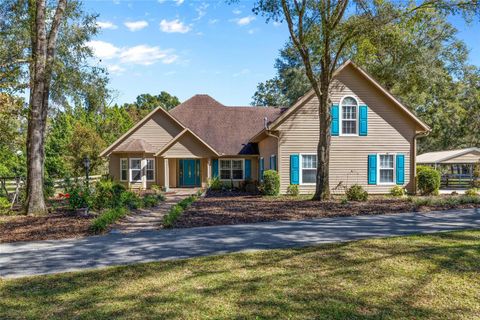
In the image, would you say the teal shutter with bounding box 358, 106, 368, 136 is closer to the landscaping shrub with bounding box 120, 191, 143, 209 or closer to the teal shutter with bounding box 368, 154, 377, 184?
the teal shutter with bounding box 368, 154, 377, 184

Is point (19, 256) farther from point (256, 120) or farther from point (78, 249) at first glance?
point (256, 120)

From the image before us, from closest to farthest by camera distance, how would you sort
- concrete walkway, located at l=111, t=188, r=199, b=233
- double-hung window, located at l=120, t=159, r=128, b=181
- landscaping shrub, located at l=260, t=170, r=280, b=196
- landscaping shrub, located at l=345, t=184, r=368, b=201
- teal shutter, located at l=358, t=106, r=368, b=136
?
concrete walkway, located at l=111, t=188, r=199, b=233, landscaping shrub, located at l=345, t=184, r=368, b=201, landscaping shrub, located at l=260, t=170, r=280, b=196, teal shutter, located at l=358, t=106, r=368, b=136, double-hung window, located at l=120, t=159, r=128, b=181

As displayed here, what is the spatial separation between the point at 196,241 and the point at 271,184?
1084cm

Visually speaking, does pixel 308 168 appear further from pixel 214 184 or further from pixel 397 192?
pixel 214 184

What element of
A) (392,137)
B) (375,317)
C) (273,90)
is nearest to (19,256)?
(375,317)

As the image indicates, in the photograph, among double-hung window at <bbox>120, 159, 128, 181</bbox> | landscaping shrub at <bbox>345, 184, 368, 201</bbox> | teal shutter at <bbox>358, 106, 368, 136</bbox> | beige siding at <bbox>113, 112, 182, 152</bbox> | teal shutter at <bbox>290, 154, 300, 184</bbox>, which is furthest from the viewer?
beige siding at <bbox>113, 112, 182, 152</bbox>

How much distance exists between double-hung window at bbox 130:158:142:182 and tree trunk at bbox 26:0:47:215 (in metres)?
11.0

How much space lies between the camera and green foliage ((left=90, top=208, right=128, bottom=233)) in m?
9.55

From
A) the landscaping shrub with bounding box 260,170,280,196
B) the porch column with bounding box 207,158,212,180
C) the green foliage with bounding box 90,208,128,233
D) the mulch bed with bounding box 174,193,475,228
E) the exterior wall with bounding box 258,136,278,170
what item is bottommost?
the mulch bed with bounding box 174,193,475,228

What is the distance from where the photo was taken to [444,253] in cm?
674

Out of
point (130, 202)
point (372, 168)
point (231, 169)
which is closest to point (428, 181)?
point (372, 168)

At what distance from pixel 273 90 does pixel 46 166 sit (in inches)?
1353

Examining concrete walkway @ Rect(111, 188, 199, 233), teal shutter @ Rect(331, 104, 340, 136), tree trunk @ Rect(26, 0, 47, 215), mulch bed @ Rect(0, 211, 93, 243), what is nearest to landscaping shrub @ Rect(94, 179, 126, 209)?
mulch bed @ Rect(0, 211, 93, 243)

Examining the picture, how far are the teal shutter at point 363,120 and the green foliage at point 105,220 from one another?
13576 mm
